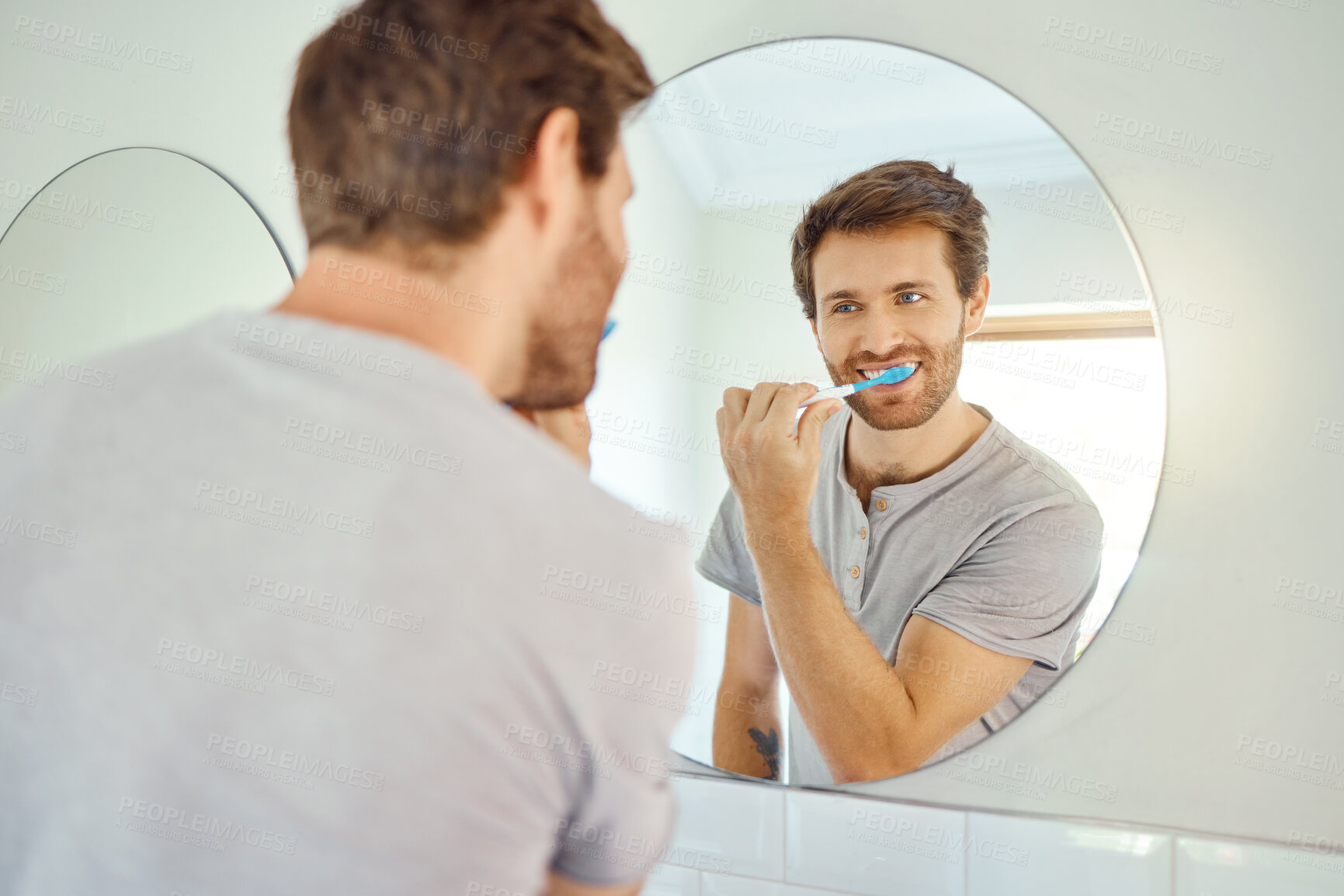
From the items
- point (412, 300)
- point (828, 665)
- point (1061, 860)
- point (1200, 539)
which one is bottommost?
point (1061, 860)

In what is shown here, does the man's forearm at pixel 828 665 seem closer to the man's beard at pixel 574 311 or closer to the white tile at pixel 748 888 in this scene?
the white tile at pixel 748 888

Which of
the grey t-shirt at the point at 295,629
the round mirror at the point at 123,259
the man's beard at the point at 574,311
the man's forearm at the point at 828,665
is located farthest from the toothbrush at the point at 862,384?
the round mirror at the point at 123,259

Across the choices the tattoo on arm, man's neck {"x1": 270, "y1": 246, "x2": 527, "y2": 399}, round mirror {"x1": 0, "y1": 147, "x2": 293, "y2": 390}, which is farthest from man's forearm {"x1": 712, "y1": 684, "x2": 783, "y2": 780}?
round mirror {"x1": 0, "y1": 147, "x2": 293, "y2": 390}

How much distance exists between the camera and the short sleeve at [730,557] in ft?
2.88

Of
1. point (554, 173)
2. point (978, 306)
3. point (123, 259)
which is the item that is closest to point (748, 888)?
point (978, 306)

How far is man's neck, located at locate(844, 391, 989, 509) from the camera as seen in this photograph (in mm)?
816

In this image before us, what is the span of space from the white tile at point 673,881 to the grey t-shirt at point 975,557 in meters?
0.16

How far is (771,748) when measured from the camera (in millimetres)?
872

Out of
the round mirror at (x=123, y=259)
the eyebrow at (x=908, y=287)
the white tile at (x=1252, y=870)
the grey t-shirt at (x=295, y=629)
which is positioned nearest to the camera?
the grey t-shirt at (x=295, y=629)

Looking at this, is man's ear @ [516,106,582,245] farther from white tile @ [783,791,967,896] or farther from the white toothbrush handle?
white tile @ [783,791,967,896]

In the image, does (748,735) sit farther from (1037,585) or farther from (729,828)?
(1037,585)

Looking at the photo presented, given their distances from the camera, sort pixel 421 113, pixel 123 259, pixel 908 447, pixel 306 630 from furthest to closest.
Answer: pixel 123 259 → pixel 908 447 → pixel 421 113 → pixel 306 630

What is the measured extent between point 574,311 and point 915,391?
0.35 metres

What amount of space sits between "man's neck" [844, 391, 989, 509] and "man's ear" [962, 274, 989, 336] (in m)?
0.06
